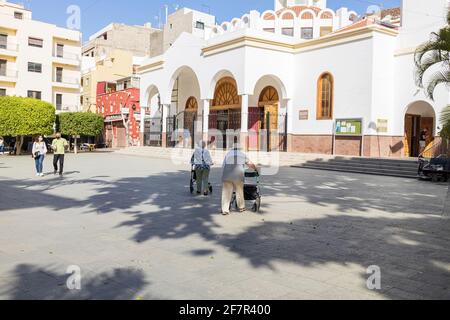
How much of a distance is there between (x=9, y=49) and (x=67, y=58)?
602 cm

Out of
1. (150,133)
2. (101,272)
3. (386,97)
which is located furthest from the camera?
(150,133)

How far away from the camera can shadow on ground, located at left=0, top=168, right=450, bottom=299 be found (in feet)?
17.1

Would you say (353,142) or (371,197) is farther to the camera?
(353,142)

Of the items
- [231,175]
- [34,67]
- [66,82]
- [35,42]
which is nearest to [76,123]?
[34,67]

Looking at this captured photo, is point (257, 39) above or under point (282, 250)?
above

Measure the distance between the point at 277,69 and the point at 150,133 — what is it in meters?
14.4

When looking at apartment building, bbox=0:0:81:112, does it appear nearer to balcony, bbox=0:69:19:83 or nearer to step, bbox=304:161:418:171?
balcony, bbox=0:69:19:83

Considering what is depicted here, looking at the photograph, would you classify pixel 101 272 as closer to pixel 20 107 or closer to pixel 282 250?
pixel 282 250

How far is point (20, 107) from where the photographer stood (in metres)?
29.7

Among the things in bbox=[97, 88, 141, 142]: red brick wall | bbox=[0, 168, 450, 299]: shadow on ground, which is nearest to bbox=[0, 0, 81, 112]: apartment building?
bbox=[97, 88, 141, 142]: red brick wall

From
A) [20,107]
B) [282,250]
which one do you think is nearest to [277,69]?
[20,107]

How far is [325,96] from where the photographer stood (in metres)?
23.3

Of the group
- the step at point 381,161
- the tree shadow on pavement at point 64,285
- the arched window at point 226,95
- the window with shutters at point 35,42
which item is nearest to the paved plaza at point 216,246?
the tree shadow on pavement at point 64,285
